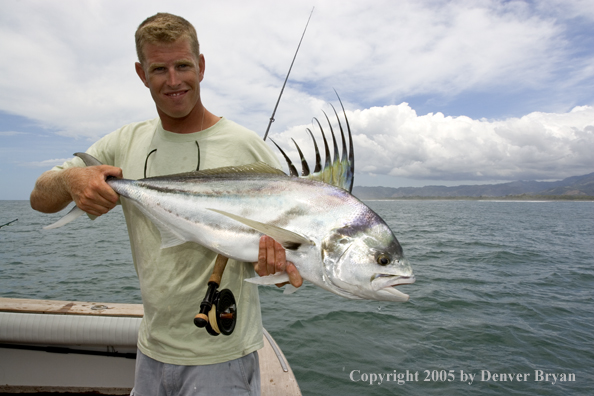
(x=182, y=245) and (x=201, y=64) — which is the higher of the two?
(x=201, y=64)

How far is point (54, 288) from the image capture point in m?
11.0

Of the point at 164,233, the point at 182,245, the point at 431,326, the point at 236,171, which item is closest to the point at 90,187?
the point at 164,233

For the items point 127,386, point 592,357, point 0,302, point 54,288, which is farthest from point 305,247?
point 54,288

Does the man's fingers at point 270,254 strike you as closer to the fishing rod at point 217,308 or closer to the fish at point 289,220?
the fish at point 289,220

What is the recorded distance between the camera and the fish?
195cm

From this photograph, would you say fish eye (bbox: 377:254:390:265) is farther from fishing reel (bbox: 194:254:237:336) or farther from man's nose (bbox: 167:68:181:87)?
man's nose (bbox: 167:68:181:87)

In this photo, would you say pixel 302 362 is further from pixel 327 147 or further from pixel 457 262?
pixel 457 262

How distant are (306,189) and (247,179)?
37 cm

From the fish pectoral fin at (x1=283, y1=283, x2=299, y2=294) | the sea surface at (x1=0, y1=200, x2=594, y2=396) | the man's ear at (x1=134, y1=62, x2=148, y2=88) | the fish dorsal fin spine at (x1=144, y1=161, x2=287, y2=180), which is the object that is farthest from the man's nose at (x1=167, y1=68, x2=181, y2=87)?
the sea surface at (x1=0, y1=200, x2=594, y2=396)

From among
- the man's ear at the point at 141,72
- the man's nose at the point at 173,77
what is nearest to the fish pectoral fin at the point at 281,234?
the man's nose at the point at 173,77

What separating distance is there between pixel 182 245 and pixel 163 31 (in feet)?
4.17

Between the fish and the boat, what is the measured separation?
7.60 feet

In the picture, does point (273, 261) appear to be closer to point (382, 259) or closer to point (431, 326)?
point (382, 259)

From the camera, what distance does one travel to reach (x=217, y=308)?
192 centimetres
